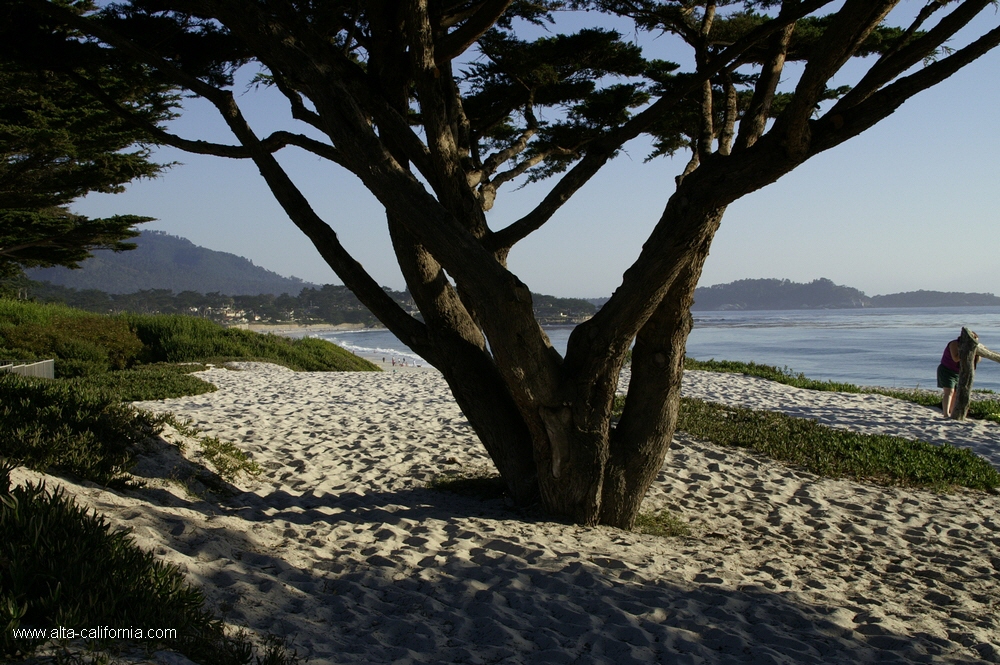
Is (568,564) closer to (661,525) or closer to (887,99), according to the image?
(661,525)

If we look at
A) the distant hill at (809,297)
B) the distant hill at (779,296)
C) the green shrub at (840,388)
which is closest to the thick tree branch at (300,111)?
the green shrub at (840,388)

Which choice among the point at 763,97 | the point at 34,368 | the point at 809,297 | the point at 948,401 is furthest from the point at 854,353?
the point at 809,297

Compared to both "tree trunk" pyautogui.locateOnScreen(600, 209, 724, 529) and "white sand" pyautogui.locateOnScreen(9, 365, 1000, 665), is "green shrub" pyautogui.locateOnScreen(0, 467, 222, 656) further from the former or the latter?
"tree trunk" pyautogui.locateOnScreen(600, 209, 724, 529)

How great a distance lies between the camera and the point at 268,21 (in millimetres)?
4395

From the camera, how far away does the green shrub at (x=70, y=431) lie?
4250mm

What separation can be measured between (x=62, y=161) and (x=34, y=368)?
20.6 feet

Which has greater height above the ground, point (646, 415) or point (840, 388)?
point (646, 415)

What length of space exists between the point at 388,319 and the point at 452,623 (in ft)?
7.85

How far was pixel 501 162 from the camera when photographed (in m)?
6.80

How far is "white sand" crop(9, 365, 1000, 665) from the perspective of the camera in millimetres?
3102

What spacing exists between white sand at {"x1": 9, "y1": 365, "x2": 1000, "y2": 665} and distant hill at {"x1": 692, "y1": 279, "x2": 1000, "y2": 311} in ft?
436

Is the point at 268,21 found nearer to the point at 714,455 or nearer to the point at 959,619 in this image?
the point at 959,619

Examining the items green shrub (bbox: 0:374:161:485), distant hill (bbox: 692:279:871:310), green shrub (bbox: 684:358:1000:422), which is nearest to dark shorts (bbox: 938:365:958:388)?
green shrub (bbox: 684:358:1000:422)

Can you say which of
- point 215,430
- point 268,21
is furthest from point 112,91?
point 268,21
